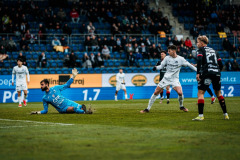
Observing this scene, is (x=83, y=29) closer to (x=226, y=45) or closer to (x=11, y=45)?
(x=11, y=45)

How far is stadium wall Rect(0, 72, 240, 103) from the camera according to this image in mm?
30000

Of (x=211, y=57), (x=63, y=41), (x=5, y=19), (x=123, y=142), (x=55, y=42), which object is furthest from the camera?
(x=5, y=19)

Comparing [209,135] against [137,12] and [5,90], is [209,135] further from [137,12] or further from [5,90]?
[137,12]

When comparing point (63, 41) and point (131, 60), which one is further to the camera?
point (131, 60)

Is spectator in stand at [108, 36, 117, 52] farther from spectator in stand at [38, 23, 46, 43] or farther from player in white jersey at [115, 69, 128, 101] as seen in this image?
spectator in stand at [38, 23, 46, 43]

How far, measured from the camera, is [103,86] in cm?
3262

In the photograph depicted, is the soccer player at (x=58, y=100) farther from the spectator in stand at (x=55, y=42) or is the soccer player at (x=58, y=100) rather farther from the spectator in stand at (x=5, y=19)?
the spectator in stand at (x=5, y=19)

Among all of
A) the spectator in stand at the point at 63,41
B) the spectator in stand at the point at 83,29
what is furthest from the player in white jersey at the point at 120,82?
the spectator in stand at the point at 83,29

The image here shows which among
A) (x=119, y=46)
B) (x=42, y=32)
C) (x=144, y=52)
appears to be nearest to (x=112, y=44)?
(x=119, y=46)

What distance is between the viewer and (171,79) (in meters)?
16.3

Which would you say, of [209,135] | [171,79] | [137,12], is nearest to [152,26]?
[137,12]

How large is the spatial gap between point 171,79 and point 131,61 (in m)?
18.5

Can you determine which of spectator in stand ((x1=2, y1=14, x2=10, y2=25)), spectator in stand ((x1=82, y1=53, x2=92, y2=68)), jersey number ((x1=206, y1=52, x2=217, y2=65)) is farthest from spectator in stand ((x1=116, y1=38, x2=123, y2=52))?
jersey number ((x1=206, y1=52, x2=217, y2=65))

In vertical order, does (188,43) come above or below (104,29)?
below
